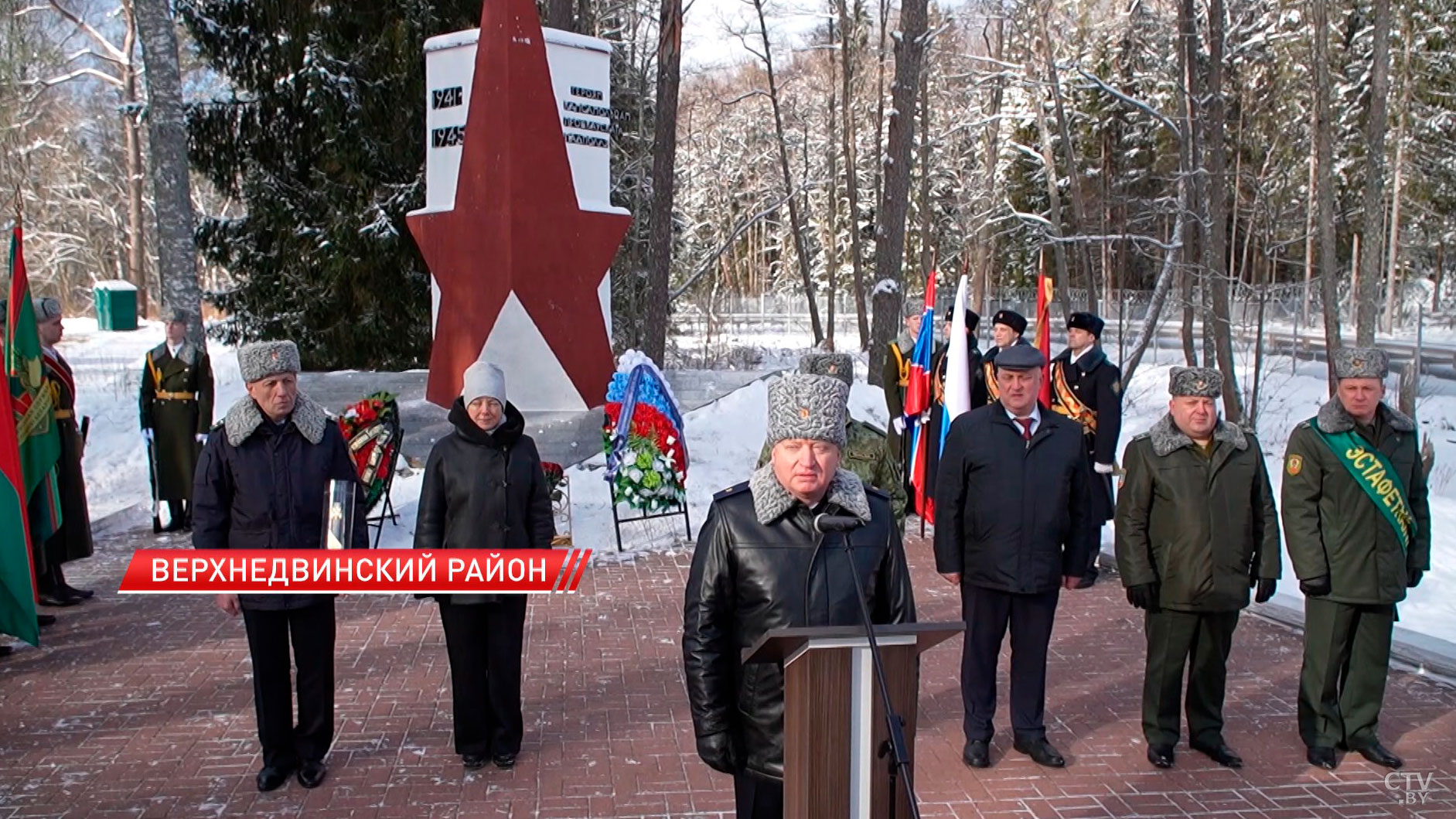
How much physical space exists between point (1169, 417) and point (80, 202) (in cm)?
4652

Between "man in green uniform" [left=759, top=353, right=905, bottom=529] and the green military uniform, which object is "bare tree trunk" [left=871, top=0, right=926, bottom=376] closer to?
the green military uniform

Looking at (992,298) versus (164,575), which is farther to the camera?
(992,298)

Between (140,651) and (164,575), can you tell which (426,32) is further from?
(164,575)

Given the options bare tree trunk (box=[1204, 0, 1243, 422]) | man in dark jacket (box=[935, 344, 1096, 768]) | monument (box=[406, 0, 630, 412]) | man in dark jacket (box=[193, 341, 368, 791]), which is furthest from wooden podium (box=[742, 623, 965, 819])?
bare tree trunk (box=[1204, 0, 1243, 422])

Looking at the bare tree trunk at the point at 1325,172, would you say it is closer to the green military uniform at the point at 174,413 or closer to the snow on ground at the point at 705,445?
the snow on ground at the point at 705,445

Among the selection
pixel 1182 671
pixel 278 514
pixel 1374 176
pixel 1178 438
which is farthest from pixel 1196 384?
pixel 1374 176

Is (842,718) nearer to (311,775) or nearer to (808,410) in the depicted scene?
(808,410)

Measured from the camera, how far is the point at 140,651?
659cm

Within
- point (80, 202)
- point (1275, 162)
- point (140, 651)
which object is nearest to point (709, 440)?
point (140, 651)

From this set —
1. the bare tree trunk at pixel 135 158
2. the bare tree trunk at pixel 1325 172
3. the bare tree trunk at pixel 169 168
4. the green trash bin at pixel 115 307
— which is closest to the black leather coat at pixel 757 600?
the bare tree trunk at pixel 169 168

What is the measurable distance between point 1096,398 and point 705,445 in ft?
18.2

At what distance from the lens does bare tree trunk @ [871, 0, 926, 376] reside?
14.7m

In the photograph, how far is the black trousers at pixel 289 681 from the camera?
4.63 metres

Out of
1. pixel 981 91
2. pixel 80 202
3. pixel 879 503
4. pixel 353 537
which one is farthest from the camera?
pixel 80 202
